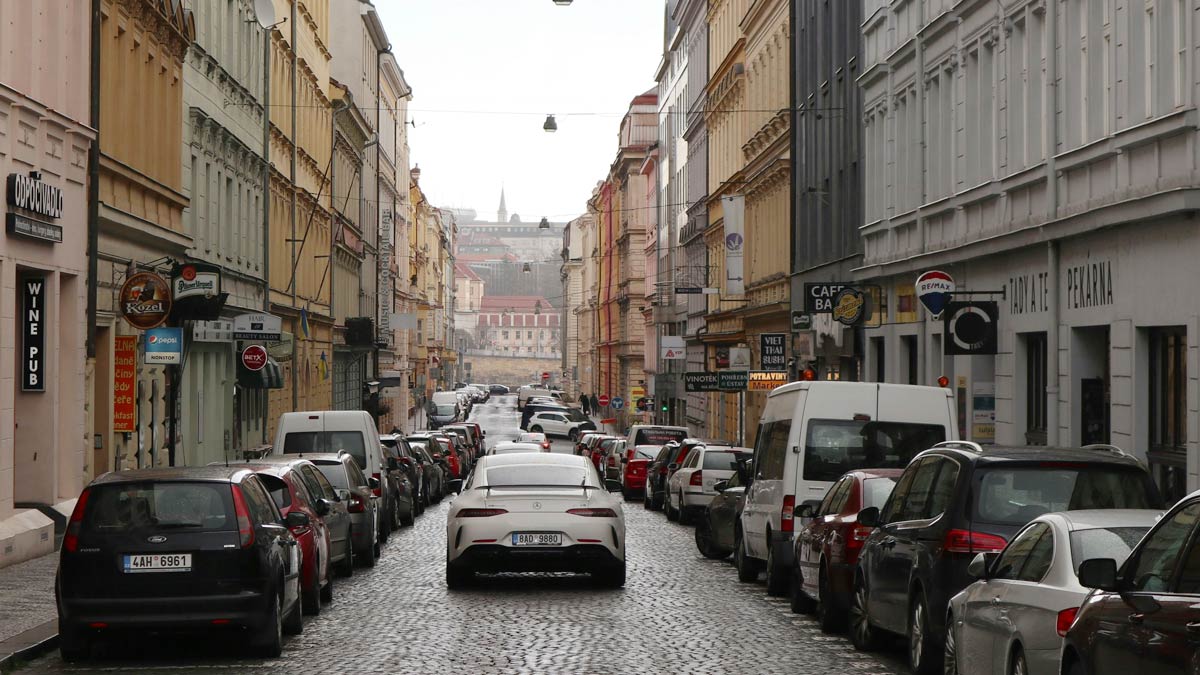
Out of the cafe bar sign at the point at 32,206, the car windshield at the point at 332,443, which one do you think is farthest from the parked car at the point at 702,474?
the cafe bar sign at the point at 32,206

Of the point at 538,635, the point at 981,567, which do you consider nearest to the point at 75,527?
the point at 538,635

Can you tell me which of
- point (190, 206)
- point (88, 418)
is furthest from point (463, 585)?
point (190, 206)

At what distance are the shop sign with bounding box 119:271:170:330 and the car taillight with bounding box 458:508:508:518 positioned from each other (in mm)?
8361

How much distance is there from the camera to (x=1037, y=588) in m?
9.86

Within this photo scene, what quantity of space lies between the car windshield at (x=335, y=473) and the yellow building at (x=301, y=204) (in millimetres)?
25505

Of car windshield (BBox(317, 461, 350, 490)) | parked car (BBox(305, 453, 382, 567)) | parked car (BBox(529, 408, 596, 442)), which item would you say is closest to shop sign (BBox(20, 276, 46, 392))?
parked car (BBox(305, 453, 382, 567))

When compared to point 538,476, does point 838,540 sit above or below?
below

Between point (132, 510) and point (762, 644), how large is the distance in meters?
4.96

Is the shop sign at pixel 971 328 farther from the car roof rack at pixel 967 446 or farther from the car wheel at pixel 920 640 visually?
the car wheel at pixel 920 640

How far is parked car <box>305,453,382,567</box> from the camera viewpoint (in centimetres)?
2289

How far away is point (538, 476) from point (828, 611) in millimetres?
4833

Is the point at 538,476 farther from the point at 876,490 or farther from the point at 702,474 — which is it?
the point at 702,474

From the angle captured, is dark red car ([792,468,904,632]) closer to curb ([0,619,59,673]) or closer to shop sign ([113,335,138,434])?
curb ([0,619,59,673])

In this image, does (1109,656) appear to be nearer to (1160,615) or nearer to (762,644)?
(1160,615)
